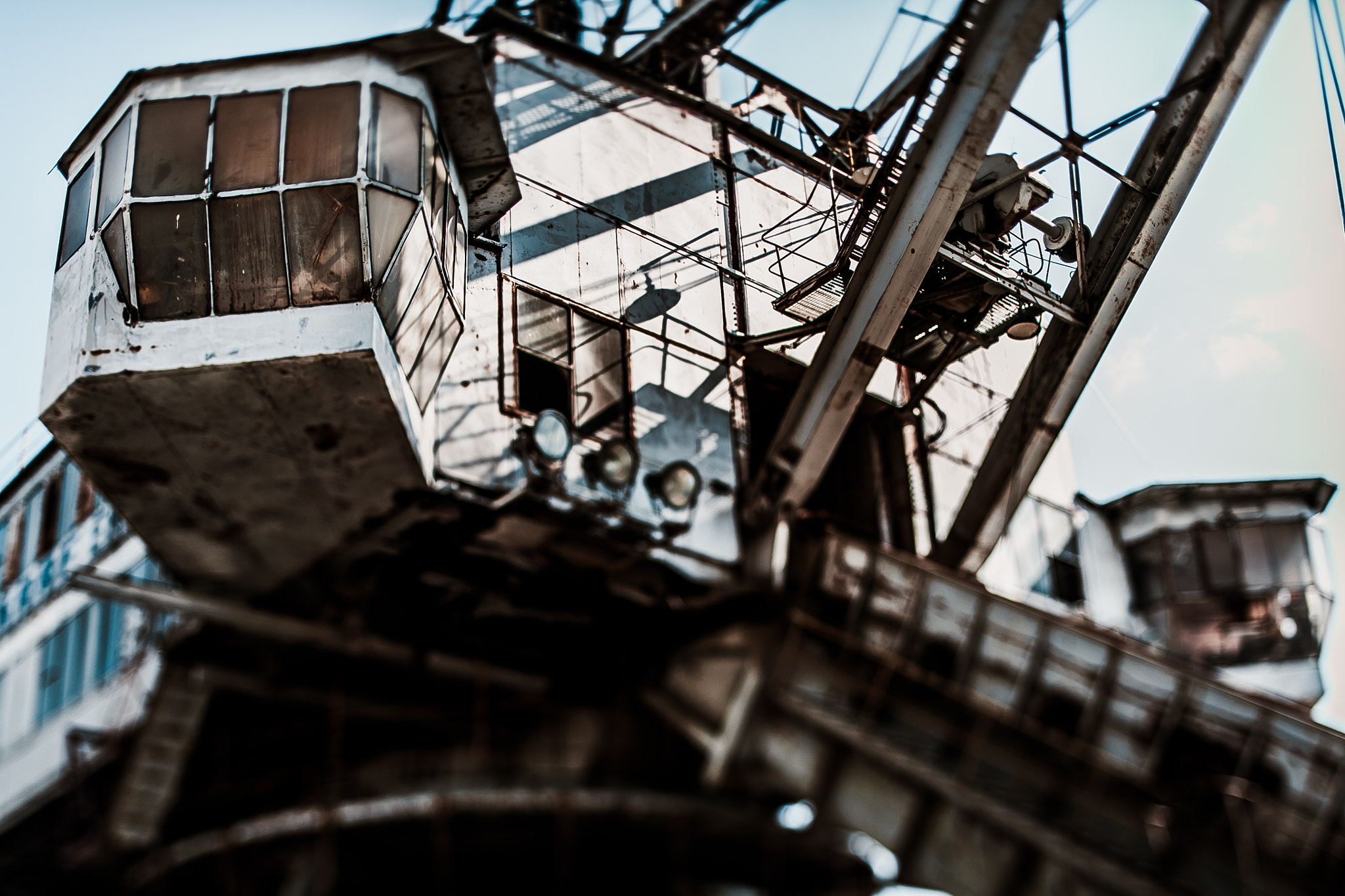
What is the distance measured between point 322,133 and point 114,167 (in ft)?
7.62

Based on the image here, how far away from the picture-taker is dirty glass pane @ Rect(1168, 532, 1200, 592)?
24.6 m

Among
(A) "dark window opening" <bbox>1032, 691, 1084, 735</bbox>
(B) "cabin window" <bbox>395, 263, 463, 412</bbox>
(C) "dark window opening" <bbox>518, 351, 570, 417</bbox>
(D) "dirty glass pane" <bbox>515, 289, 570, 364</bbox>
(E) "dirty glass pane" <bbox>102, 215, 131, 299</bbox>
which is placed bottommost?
(A) "dark window opening" <bbox>1032, 691, 1084, 735</bbox>

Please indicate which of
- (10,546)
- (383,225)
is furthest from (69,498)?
(383,225)

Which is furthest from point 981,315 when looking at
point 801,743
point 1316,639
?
point 1316,639

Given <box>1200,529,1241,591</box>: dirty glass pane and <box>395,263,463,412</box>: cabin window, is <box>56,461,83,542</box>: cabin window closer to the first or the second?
<box>395,263,463,412</box>: cabin window

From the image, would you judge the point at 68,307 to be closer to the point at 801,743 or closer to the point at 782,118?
the point at 801,743

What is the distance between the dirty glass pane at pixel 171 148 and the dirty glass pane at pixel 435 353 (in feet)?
9.64

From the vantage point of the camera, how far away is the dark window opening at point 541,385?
1625cm

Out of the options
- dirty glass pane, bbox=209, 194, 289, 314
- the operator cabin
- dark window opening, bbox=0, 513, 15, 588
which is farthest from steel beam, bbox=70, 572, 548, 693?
dark window opening, bbox=0, 513, 15, 588

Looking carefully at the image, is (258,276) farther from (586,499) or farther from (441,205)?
(586,499)

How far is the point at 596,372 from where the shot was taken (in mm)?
16875

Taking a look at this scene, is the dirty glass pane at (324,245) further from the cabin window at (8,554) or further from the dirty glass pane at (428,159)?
the cabin window at (8,554)

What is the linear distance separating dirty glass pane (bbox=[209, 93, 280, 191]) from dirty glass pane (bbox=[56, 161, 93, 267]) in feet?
5.79

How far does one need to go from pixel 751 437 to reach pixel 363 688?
7355mm
